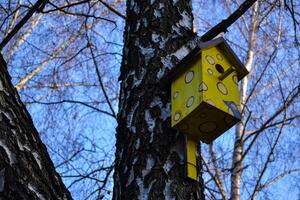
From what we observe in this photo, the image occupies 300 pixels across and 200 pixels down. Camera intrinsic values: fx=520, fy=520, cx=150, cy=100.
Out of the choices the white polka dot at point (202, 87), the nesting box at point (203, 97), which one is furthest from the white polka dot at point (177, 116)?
the white polka dot at point (202, 87)

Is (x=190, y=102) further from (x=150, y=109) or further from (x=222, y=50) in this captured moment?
(x=222, y=50)

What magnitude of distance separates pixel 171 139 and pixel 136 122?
0.13 m

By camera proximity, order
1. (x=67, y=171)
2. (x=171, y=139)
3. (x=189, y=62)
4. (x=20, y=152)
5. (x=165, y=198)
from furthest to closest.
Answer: (x=67, y=171), (x=189, y=62), (x=171, y=139), (x=165, y=198), (x=20, y=152)

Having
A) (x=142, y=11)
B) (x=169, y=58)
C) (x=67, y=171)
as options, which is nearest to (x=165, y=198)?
(x=169, y=58)

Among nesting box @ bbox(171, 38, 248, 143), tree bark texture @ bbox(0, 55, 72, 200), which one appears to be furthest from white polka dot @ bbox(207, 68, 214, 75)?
tree bark texture @ bbox(0, 55, 72, 200)

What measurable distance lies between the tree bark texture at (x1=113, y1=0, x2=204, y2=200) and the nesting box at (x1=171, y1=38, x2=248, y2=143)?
6 cm

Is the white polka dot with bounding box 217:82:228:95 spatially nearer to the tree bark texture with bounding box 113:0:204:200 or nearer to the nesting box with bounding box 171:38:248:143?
the nesting box with bounding box 171:38:248:143

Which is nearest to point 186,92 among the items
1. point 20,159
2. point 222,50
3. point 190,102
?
point 190,102

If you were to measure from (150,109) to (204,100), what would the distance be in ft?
0.64

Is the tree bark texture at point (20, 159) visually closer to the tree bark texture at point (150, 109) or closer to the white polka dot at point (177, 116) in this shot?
the tree bark texture at point (150, 109)

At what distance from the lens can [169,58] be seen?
190 centimetres

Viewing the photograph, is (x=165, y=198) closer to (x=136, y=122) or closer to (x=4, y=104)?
(x=136, y=122)

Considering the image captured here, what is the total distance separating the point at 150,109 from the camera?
1.75 metres

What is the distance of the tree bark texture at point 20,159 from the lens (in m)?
1.28
